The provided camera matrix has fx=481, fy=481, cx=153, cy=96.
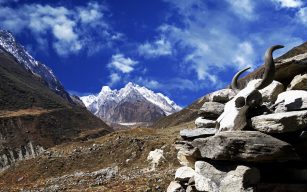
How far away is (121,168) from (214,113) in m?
25.5

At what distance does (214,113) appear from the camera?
19.5m

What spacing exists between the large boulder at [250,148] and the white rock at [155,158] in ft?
75.2

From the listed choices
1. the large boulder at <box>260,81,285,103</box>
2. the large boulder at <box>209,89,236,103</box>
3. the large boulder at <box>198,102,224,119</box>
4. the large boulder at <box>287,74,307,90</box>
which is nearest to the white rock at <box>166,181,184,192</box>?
the large boulder at <box>198,102,224,119</box>

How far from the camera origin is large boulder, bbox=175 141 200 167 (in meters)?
18.7

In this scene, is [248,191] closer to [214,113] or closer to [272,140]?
[272,140]

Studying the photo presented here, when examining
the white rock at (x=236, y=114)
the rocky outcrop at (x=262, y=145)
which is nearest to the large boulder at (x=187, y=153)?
the rocky outcrop at (x=262, y=145)

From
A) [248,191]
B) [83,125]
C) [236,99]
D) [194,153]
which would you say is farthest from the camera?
[83,125]

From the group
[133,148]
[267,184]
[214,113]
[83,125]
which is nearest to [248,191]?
[267,184]

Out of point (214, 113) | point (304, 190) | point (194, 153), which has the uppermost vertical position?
point (214, 113)

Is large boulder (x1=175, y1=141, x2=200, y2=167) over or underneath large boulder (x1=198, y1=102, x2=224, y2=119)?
underneath

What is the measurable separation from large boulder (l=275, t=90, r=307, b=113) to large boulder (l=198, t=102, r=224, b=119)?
8.97 ft

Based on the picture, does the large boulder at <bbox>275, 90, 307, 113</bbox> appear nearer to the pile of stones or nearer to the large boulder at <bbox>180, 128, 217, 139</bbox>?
the pile of stones

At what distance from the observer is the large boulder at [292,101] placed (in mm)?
16016

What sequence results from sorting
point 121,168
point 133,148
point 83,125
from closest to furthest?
point 121,168 → point 133,148 → point 83,125
